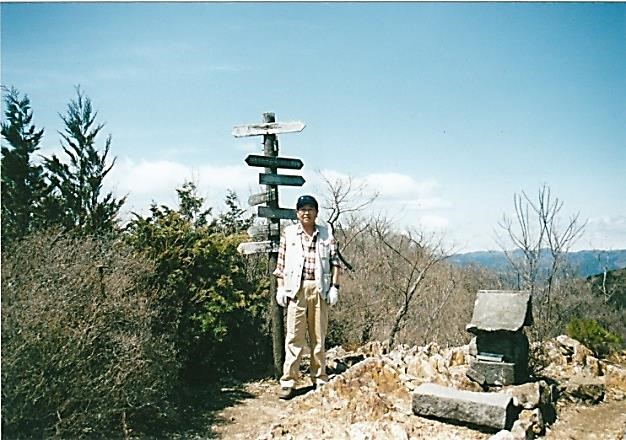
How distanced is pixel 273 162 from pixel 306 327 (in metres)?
1.79

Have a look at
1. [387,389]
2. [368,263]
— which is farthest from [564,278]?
[387,389]

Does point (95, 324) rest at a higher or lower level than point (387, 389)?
higher

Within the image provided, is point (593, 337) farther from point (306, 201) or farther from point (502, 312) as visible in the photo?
point (306, 201)

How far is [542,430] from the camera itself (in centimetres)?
534

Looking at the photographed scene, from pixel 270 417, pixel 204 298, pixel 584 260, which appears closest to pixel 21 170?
pixel 204 298

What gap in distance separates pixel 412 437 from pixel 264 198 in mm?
2827

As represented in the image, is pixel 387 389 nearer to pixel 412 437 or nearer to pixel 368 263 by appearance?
pixel 412 437

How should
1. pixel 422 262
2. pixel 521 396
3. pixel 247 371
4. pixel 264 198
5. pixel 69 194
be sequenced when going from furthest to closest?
1. pixel 422 262
2. pixel 69 194
3. pixel 247 371
4. pixel 264 198
5. pixel 521 396

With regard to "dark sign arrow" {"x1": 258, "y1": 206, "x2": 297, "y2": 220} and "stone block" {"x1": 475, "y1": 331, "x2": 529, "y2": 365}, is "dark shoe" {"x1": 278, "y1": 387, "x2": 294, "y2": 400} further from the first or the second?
"stone block" {"x1": 475, "y1": 331, "x2": 529, "y2": 365}

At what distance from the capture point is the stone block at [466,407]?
464 centimetres

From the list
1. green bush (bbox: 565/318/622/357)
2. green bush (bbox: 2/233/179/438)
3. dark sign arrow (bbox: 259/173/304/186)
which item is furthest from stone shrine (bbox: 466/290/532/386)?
green bush (bbox: 2/233/179/438)

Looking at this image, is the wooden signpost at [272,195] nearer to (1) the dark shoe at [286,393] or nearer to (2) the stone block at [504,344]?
(1) the dark shoe at [286,393]

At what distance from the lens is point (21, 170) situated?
612 centimetres

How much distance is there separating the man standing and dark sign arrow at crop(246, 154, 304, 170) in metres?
0.85
